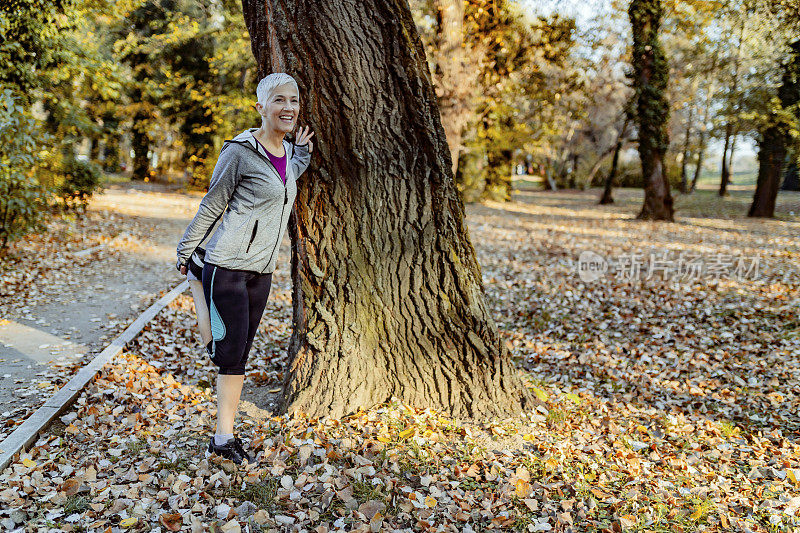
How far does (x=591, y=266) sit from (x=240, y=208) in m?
8.39

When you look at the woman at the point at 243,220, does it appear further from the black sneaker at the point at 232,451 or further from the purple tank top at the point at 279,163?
the black sneaker at the point at 232,451

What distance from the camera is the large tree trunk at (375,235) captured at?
143 inches

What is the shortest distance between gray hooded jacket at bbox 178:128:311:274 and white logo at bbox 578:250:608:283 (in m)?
7.04

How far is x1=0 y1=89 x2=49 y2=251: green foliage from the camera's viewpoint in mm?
7215

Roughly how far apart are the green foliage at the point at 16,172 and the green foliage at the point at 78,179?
4413 millimetres

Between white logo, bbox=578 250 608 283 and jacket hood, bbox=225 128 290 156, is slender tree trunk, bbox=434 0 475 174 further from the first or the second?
jacket hood, bbox=225 128 290 156

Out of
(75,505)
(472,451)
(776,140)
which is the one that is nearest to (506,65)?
(776,140)

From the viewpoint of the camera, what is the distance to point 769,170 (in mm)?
19078

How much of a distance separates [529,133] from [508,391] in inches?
769

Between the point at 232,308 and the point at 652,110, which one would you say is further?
the point at 652,110

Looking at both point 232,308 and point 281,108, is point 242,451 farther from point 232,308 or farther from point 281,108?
point 281,108

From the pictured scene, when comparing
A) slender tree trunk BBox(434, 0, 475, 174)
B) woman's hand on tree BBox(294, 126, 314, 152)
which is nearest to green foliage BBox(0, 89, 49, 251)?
woman's hand on tree BBox(294, 126, 314, 152)

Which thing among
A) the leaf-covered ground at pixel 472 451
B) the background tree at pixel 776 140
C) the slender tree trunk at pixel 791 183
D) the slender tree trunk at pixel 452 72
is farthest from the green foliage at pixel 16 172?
the slender tree trunk at pixel 791 183

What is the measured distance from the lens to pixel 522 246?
42.4 feet
